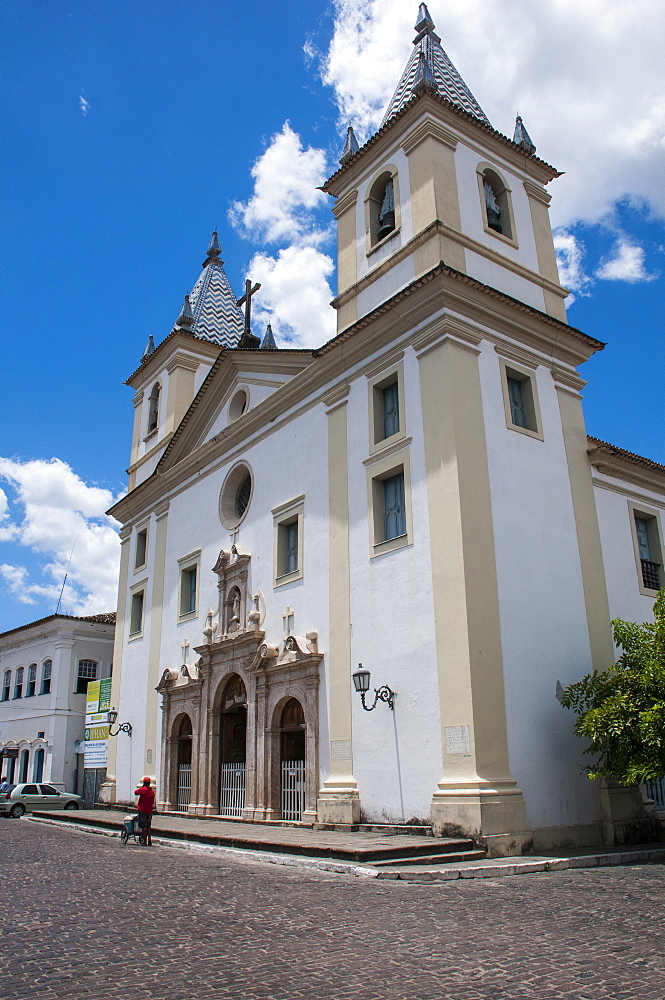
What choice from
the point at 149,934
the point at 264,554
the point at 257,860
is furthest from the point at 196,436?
the point at 149,934

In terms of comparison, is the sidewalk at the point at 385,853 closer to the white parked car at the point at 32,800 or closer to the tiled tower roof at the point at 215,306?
the white parked car at the point at 32,800

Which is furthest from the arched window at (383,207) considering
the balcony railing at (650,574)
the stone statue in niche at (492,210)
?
the balcony railing at (650,574)

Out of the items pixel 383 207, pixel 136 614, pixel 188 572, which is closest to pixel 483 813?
pixel 188 572

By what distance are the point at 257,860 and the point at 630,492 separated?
453 inches

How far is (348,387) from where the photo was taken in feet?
54.3

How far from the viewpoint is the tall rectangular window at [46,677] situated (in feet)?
108

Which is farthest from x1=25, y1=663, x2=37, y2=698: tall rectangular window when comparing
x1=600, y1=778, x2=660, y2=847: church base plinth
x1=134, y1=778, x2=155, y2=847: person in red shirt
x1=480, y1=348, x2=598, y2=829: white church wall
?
x1=600, y1=778, x2=660, y2=847: church base plinth

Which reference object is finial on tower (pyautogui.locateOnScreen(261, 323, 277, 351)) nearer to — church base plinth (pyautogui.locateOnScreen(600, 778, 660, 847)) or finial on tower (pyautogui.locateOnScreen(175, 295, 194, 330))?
finial on tower (pyautogui.locateOnScreen(175, 295, 194, 330))

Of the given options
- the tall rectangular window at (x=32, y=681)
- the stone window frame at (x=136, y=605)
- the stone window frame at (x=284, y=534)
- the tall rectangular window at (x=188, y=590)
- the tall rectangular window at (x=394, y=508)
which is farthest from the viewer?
the tall rectangular window at (x=32, y=681)

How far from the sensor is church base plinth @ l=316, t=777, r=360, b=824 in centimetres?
1364

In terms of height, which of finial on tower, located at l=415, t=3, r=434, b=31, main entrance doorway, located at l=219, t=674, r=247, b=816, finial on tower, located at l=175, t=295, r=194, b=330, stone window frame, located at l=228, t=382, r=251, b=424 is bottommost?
main entrance doorway, located at l=219, t=674, r=247, b=816

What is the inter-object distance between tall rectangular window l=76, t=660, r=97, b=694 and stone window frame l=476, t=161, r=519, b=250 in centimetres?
2460

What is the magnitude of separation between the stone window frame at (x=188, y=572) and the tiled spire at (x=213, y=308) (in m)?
8.49

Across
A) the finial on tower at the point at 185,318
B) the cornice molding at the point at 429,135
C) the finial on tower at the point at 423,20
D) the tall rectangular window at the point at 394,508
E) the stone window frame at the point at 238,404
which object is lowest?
the tall rectangular window at the point at 394,508
